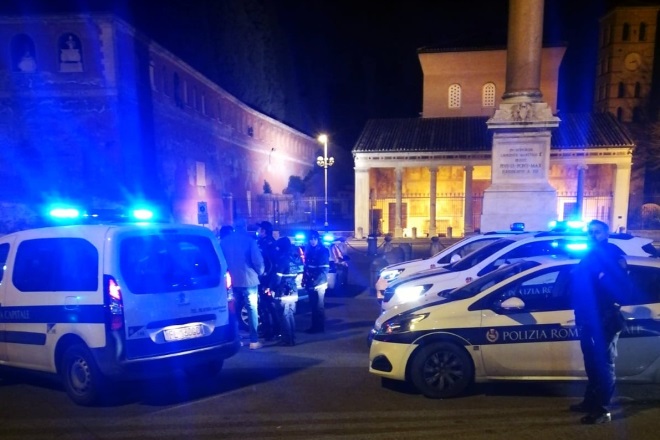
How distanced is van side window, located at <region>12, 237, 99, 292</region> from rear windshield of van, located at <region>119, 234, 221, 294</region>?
35 centimetres

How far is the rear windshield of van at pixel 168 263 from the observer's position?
16.3ft

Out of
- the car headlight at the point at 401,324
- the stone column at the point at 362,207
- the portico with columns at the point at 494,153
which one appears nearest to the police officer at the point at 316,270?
the car headlight at the point at 401,324

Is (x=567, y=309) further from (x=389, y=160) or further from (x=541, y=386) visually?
(x=389, y=160)

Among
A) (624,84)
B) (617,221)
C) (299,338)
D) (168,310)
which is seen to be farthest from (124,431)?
(624,84)

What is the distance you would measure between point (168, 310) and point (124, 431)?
3.96 ft

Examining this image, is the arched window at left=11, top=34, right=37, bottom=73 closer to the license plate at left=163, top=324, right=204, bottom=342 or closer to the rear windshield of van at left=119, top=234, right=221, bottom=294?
the rear windshield of van at left=119, top=234, right=221, bottom=294

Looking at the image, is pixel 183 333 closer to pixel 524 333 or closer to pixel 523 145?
pixel 524 333

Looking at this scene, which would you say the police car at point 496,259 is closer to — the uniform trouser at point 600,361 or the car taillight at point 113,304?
the uniform trouser at point 600,361

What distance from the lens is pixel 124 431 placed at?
455 cm

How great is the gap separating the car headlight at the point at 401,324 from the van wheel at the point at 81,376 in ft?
10.0

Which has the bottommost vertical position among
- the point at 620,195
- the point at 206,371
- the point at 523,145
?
the point at 206,371

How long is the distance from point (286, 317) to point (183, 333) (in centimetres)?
240

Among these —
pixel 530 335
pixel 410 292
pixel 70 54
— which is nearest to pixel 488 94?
pixel 70 54

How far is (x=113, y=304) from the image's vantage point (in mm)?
4812
